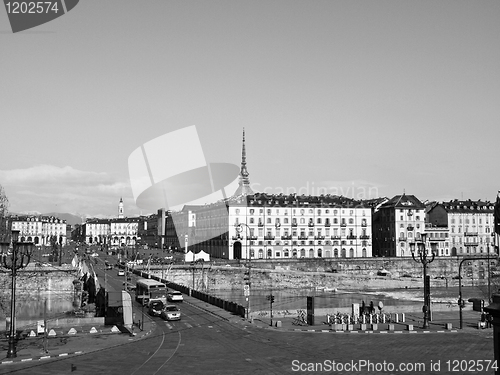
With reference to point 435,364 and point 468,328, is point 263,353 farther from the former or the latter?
point 468,328

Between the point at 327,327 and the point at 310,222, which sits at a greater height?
the point at 310,222

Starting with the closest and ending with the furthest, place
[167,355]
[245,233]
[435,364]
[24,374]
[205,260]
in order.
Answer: [24,374] → [435,364] → [167,355] → [205,260] → [245,233]

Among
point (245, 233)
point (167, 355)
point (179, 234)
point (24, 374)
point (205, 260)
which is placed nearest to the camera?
point (24, 374)

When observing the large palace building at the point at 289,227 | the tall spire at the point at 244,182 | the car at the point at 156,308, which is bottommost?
the car at the point at 156,308

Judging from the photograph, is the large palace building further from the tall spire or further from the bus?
the bus

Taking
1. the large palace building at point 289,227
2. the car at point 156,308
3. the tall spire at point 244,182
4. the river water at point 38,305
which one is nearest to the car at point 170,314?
the car at point 156,308

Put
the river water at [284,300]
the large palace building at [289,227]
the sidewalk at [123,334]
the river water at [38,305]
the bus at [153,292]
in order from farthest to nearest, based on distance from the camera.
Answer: the large palace building at [289,227] < the river water at [284,300] < the river water at [38,305] < the bus at [153,292] < the sidewalk at [123,334]

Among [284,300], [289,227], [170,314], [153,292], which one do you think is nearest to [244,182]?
[289,227]

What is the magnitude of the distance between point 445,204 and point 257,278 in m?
76.1

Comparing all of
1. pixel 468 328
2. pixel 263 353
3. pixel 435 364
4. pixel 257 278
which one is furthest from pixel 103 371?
pixel 257 278

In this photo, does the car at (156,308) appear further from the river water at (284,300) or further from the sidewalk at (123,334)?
the river water at (284,300)

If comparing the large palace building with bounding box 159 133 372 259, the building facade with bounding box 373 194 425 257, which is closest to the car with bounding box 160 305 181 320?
the large palace building with bounding box 159 133 372 259

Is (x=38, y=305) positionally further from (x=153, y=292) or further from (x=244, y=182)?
(x=244, y=182)

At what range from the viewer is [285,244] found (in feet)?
436
